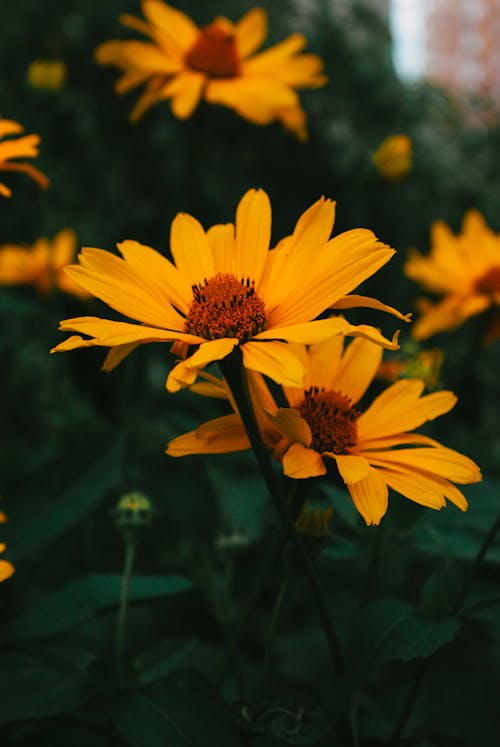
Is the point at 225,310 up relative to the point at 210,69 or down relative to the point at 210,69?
down

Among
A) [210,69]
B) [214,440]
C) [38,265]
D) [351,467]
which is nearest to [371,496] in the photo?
[351,467]

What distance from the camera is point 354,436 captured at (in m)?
0.89

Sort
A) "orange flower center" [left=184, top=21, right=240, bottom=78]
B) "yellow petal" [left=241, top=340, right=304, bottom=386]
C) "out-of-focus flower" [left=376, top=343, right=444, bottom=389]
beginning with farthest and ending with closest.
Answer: "orange flower center" [left=184, top=21, right=240, bottom=78] → "out-of-focus flower" [left=376, top=343, right=444, bottom=389] → "yellow petal" [left=241, top=340, right=304, bottom=386]

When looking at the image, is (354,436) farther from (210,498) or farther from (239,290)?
→ (210,498)

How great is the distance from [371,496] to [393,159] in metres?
1.16

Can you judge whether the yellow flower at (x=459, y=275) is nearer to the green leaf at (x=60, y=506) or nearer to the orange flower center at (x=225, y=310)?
the green leaf at (x=60, y=506)

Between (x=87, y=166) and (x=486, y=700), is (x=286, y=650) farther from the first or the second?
(x=87, y=166)

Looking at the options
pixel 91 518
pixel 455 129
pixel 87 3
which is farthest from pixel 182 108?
pixel 455 129

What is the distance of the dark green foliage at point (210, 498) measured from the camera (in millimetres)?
924

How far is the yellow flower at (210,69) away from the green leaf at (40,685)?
1.13 meters

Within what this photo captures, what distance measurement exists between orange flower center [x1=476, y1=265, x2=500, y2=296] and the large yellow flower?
0.95 m

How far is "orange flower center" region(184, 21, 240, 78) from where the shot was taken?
70.7 inches

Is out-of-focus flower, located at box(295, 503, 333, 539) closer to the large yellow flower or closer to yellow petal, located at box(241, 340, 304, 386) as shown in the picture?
the large yellow flower

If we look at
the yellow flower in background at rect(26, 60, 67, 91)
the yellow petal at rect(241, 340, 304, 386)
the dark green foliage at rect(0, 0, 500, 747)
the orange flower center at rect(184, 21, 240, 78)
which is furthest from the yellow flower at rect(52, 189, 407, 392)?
the yellow flower in background at rect(26, 60, 67, 91)
